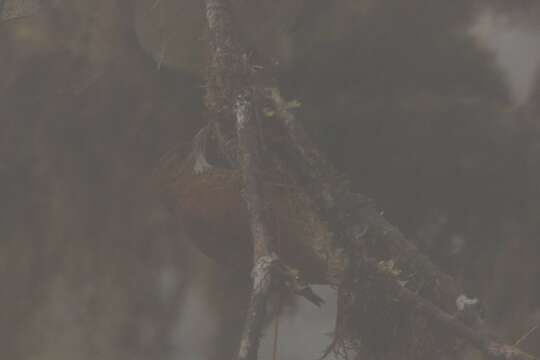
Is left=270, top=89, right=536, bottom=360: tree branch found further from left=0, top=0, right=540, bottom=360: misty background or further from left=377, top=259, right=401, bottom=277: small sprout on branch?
left=0, top=0, right=540, bottom=360: misty background

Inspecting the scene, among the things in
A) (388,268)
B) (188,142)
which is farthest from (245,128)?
(388,268)

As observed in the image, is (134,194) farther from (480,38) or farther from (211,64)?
(480,38)

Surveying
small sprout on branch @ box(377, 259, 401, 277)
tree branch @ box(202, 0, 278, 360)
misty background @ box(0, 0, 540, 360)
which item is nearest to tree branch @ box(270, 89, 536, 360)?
small sprout on branch @ box(377, 259, 401, 277)

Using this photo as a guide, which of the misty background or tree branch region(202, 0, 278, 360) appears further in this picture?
the misty background

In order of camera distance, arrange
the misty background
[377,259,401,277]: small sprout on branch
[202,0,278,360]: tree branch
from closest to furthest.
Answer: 1. [202,0,278,360]: tree branch
2. [377,259,401,277]: small sprout on branch
3. the misty background

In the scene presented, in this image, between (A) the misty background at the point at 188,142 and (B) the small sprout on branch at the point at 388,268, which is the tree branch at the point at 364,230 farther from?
(A) the misty background at the point at 188,142

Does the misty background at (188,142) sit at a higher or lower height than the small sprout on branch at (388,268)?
higher

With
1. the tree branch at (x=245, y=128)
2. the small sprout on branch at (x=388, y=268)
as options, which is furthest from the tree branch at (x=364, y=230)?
the tree branch at (x=245, y=128)

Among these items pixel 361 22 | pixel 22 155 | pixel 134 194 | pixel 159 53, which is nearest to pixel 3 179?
pixel 22 155
